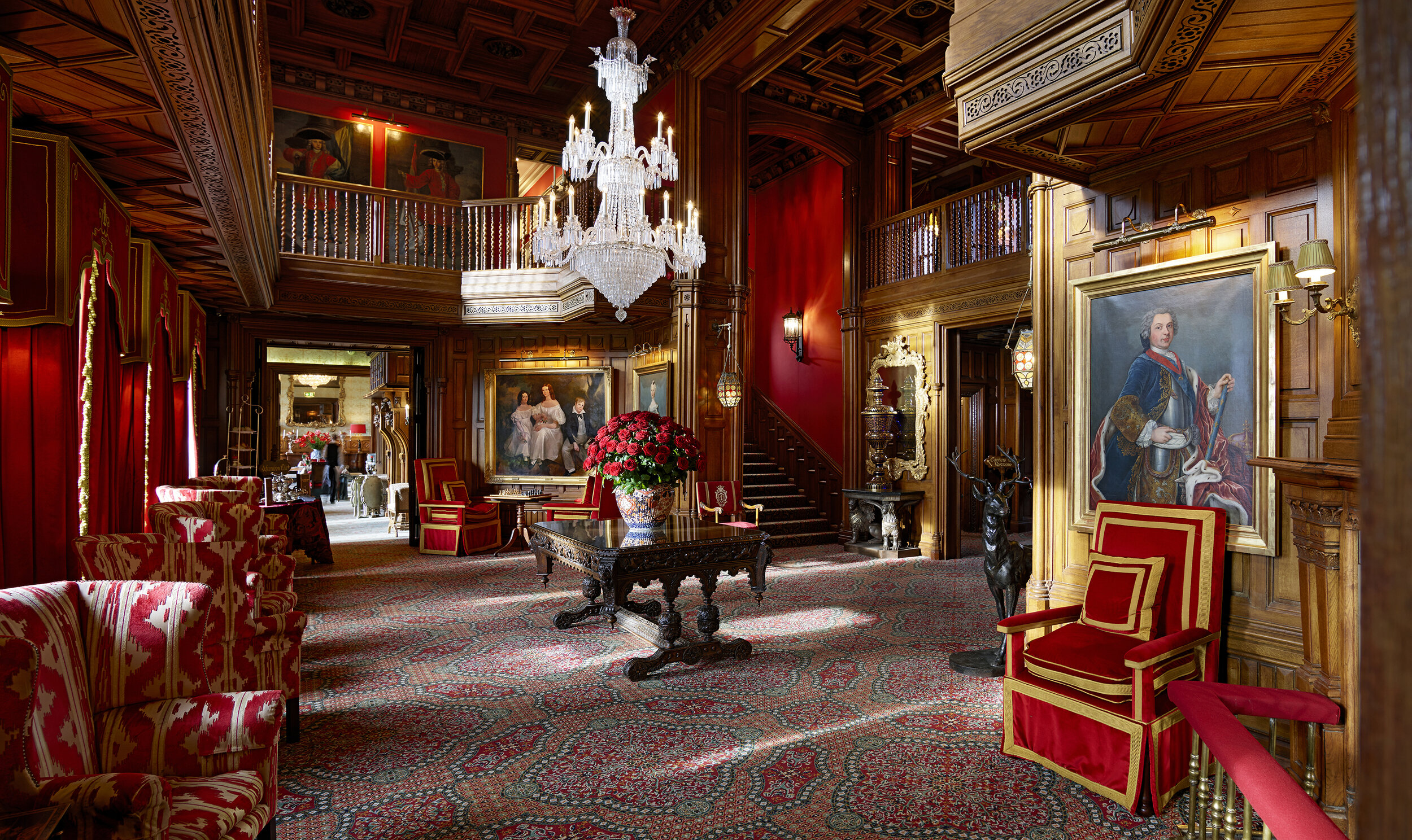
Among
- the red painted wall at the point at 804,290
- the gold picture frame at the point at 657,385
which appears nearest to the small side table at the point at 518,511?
the gold picture frame at the point at 657,385

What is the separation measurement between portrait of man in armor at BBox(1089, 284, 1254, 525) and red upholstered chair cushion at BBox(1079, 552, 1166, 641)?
0.62 m

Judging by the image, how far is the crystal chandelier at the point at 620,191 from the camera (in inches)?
233

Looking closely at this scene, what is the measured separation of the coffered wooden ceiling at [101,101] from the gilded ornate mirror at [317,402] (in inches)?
612

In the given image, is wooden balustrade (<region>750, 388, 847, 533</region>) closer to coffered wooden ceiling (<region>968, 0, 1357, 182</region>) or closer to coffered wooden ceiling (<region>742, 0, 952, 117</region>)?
coffered wooden ceiling (<region>742, 0, 952, 117</region>)

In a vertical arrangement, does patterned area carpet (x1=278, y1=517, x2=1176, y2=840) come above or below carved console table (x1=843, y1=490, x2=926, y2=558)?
below

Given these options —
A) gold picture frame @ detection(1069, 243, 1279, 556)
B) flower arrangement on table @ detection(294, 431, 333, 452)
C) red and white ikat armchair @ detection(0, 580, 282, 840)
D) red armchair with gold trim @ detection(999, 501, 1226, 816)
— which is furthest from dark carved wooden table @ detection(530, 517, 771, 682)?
flower arrangement on table @ detection(294, 431, 333, 452)

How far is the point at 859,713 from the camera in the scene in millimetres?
3988

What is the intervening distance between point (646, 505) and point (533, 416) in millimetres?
5805

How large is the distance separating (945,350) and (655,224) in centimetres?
388

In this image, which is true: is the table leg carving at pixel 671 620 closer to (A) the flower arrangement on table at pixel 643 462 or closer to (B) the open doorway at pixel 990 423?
(A) the flower arrangement on table at pixel 643 462

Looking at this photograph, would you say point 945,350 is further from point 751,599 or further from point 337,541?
point 337,541

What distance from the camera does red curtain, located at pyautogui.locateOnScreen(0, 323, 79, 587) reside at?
3574mm

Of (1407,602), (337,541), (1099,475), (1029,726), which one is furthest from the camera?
(337,541)

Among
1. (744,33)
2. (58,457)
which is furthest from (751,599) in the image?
(744,33)
